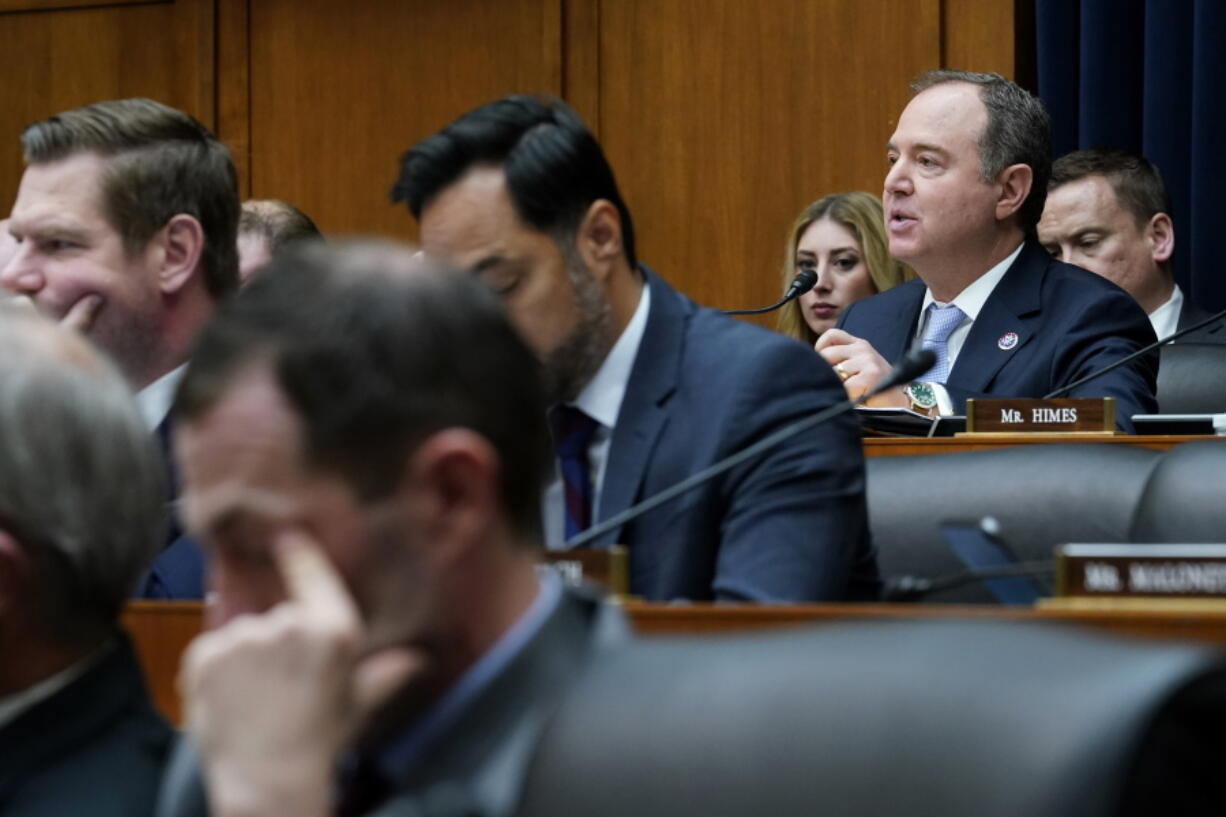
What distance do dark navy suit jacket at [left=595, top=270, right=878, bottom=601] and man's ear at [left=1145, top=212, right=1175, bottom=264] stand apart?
127 inches

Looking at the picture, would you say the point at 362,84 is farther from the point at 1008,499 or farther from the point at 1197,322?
the point at 1008,499

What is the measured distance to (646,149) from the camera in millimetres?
5738

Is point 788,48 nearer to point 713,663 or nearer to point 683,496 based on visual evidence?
point 683,496

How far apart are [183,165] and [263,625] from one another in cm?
192

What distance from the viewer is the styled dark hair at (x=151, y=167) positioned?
270 centimetres

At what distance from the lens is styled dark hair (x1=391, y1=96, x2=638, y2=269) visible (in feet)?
7.31

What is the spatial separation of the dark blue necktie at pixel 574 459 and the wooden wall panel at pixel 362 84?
3.70 metres

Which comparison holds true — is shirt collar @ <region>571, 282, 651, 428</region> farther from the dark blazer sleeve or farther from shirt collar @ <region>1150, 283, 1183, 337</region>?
shirt collar @ <region>1150, 283, 1183, 337</region>

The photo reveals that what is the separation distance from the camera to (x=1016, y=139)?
434cm

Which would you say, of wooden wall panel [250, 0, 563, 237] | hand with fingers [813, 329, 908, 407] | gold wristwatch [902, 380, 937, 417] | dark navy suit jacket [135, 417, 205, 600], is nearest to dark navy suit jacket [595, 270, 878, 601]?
dark navy suit jacket [135, 417, 205, 600]

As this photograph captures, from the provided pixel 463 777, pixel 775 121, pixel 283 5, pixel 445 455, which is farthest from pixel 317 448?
pixel 283 5

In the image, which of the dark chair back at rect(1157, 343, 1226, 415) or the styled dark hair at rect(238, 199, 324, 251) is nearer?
the styled dark hair at rect(238, 199, 324, 251)

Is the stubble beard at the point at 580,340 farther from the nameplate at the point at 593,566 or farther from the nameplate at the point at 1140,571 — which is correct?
the nameplate at the point at 1140,571

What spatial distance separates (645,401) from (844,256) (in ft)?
9.50
